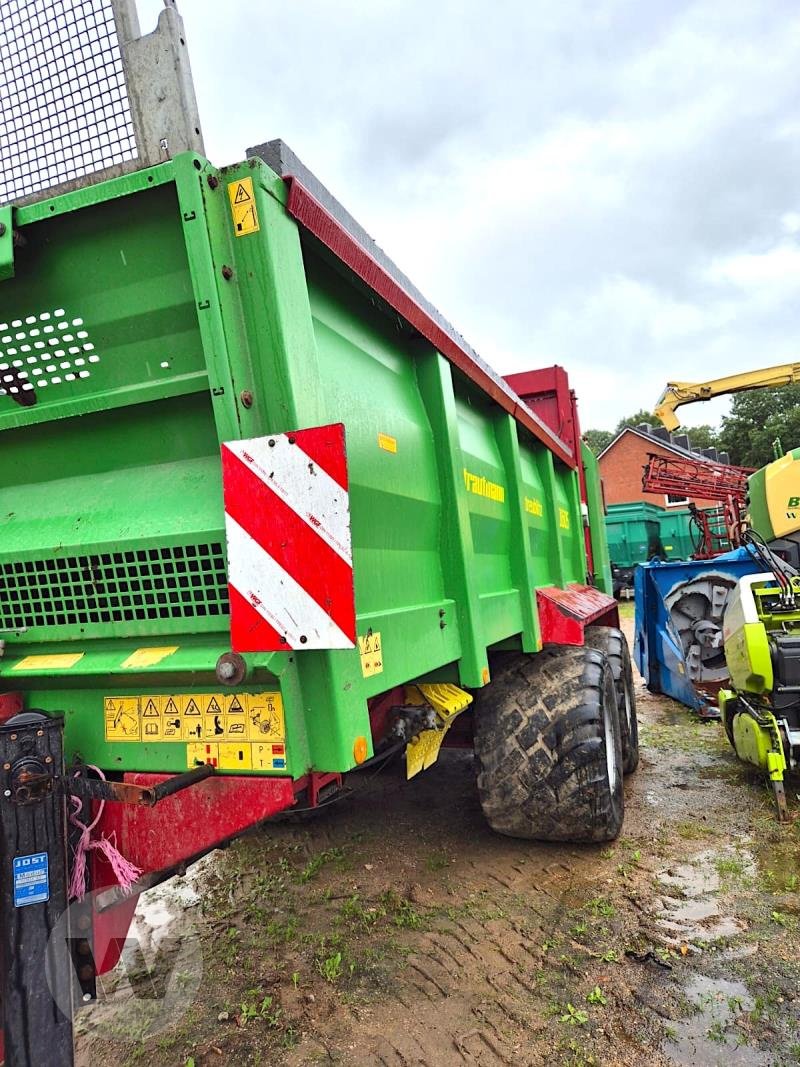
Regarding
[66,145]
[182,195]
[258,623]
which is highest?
[66,145]

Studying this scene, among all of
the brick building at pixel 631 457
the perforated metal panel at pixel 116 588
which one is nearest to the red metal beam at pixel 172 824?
the perforated metal panel at pixel 116 588

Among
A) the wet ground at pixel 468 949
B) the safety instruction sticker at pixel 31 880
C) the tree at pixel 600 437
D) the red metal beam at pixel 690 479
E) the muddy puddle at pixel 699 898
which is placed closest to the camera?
the safety instruction sticker at pixel 31 880

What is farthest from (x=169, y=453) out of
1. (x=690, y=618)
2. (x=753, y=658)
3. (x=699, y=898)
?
(x=690, y=618)

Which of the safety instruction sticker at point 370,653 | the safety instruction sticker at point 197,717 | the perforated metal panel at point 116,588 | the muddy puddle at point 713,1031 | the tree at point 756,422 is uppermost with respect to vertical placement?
the tree at point 756,422

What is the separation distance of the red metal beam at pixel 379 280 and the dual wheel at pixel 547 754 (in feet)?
4.31

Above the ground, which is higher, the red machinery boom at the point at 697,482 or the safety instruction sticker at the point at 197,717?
the red machinery boom at the point at 697,482

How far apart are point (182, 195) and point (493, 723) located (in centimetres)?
254

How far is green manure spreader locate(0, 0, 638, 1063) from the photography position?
5.27ft

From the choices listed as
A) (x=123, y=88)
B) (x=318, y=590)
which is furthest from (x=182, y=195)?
(x=318, y=590)

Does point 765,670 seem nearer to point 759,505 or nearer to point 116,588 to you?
point 759,505

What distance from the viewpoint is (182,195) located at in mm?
1644

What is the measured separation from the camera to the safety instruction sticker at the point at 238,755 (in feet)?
5.50

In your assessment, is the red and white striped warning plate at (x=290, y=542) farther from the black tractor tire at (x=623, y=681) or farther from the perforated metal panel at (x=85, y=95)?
the black tractor tire at (x=623, y=681)

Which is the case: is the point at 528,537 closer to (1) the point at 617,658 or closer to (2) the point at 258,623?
(1) the point at 617,658
